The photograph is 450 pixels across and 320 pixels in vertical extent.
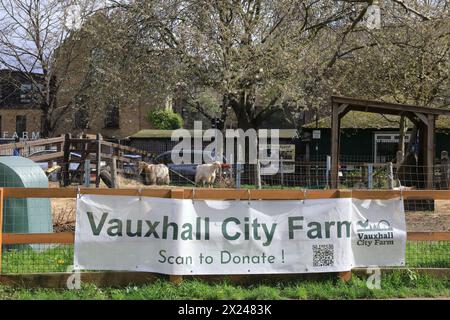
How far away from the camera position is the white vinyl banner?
6.66 m

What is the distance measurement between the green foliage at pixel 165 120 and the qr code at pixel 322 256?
128 feet

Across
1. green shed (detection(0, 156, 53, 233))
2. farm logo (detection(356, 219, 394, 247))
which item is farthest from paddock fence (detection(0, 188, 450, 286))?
green shed (detection(0, 156, 53, 233))

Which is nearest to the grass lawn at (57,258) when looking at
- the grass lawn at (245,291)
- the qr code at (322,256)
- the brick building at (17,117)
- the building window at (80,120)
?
the grass lawn at (245,291)

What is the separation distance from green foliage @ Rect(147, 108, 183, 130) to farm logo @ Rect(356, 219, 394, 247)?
127 feet

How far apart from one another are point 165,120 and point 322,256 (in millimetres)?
39947

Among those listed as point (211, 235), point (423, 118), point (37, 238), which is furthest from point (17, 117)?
point (211, 235)

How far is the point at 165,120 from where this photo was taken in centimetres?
4612

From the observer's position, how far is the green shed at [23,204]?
27.6ft

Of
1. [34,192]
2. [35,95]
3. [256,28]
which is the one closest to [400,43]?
[256,28]

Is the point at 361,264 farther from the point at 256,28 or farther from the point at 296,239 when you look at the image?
the point at 256,28

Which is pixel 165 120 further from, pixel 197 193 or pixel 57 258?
pixel 197 193

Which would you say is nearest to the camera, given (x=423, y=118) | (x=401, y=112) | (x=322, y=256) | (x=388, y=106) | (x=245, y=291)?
(x=245, y=291)

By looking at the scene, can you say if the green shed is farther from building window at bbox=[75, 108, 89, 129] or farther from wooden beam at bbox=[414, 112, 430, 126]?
building window at bbox=[75, 108, 89, 129]
